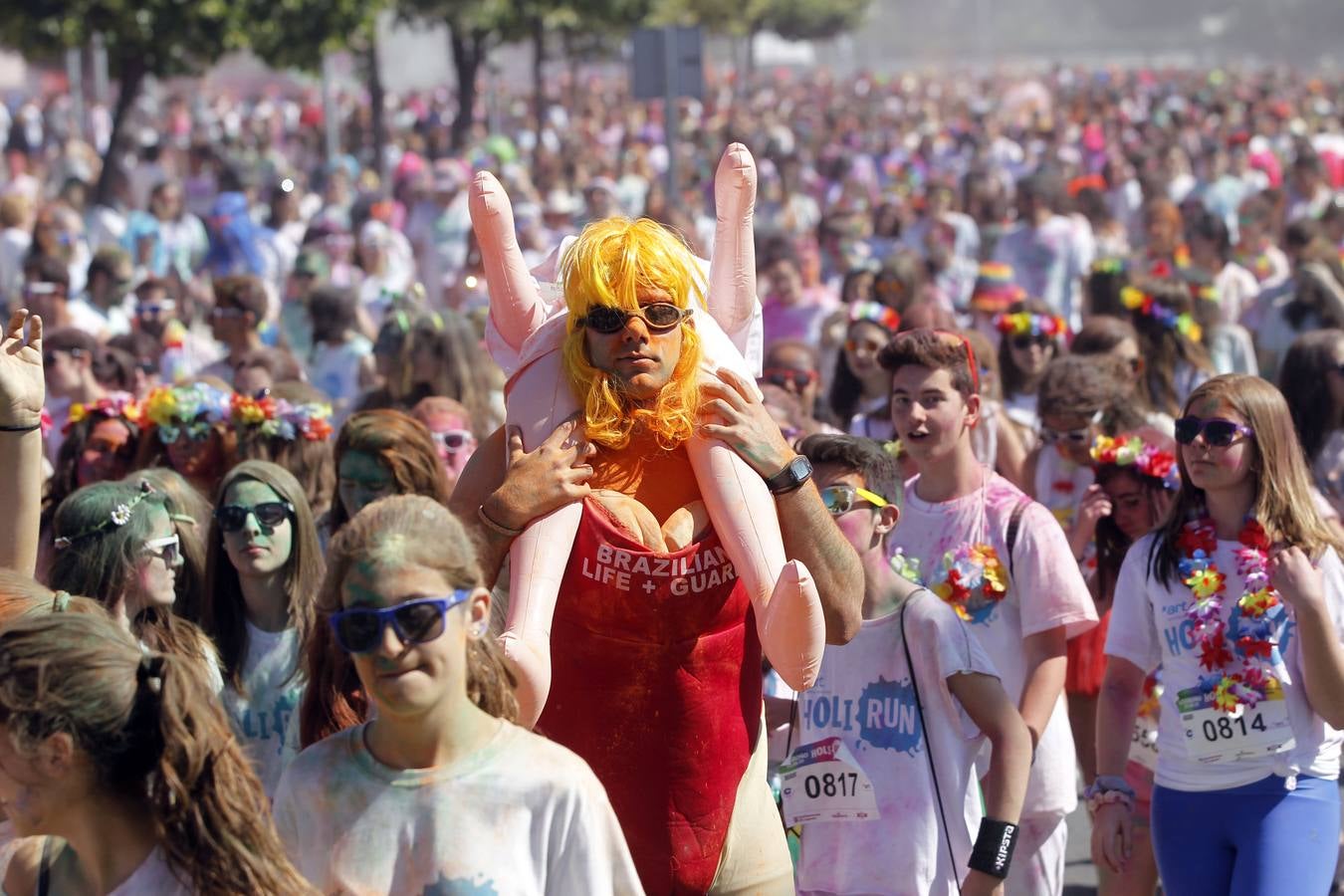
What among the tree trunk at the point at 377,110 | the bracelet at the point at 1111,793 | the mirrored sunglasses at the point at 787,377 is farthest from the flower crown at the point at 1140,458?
the tree trunk at the point at 377,110

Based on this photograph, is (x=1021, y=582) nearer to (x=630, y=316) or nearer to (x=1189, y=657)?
(x=1189, y=657)

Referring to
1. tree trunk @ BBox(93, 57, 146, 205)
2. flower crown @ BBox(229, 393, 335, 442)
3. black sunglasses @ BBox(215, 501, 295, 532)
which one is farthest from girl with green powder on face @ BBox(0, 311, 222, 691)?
tree trunk @ BBox(93, 57, 146, 205)

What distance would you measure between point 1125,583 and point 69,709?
295 cm

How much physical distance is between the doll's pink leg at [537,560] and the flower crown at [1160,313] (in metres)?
4.68

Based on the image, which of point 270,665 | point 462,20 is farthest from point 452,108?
point 270,665

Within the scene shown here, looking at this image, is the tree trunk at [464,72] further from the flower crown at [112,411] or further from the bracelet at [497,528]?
the bracelet at [497,528]

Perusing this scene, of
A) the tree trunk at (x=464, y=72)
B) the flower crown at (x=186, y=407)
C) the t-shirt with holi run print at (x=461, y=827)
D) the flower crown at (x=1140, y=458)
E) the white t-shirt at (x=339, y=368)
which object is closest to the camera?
the t-shirt with holi run print at (x=461, y=827)

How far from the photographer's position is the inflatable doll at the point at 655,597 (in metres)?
3.80

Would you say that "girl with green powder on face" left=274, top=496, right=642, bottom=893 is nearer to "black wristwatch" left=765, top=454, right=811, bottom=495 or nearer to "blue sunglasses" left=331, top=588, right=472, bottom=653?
"blue sunglasses" left=331, top=588, right=472, bottom=653

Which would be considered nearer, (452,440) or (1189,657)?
(1189,657)

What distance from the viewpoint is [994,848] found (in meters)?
4.36

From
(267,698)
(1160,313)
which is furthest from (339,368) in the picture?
(267,698)

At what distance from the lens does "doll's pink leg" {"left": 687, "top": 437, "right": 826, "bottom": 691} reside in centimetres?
368

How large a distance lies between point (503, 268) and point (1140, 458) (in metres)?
2.53
